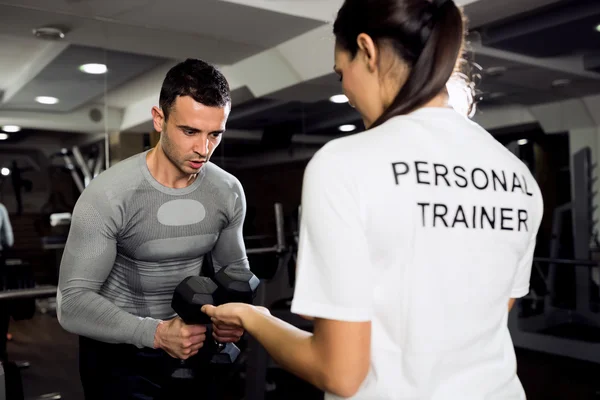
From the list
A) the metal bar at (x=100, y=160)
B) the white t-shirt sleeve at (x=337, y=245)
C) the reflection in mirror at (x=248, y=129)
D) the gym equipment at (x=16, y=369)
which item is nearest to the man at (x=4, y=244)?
the reflection in mirror at (x=248, y=129)

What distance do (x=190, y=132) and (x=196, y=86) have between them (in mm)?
122

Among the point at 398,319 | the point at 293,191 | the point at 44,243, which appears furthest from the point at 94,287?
the point at 293,191

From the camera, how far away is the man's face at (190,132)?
5.10 ft

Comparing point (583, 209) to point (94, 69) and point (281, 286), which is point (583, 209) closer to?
point (281, 286)

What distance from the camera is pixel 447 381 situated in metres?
0.80

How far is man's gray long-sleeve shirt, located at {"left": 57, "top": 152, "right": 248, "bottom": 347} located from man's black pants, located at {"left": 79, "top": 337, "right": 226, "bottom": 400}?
114 mm

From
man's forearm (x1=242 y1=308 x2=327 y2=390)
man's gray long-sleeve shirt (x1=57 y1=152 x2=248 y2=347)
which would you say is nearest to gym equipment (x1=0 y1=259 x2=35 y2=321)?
man's gray long-sleeve shirt (x1=57 y1=152 x2=248 y2=347)

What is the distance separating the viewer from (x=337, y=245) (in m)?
0.74

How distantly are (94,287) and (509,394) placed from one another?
1010mm

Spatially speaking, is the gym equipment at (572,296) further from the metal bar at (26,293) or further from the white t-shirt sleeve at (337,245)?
the white t-shirt sleeve at (337,245)

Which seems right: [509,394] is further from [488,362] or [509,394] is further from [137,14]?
[137,14]

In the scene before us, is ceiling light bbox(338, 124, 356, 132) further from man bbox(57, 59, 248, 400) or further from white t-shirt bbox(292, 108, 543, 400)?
white t-shirt bbox(292, 108, 543, 400)

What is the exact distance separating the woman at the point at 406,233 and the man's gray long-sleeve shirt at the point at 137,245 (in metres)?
0.72

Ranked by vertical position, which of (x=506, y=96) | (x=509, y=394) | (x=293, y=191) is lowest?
(x=509, y=394)
